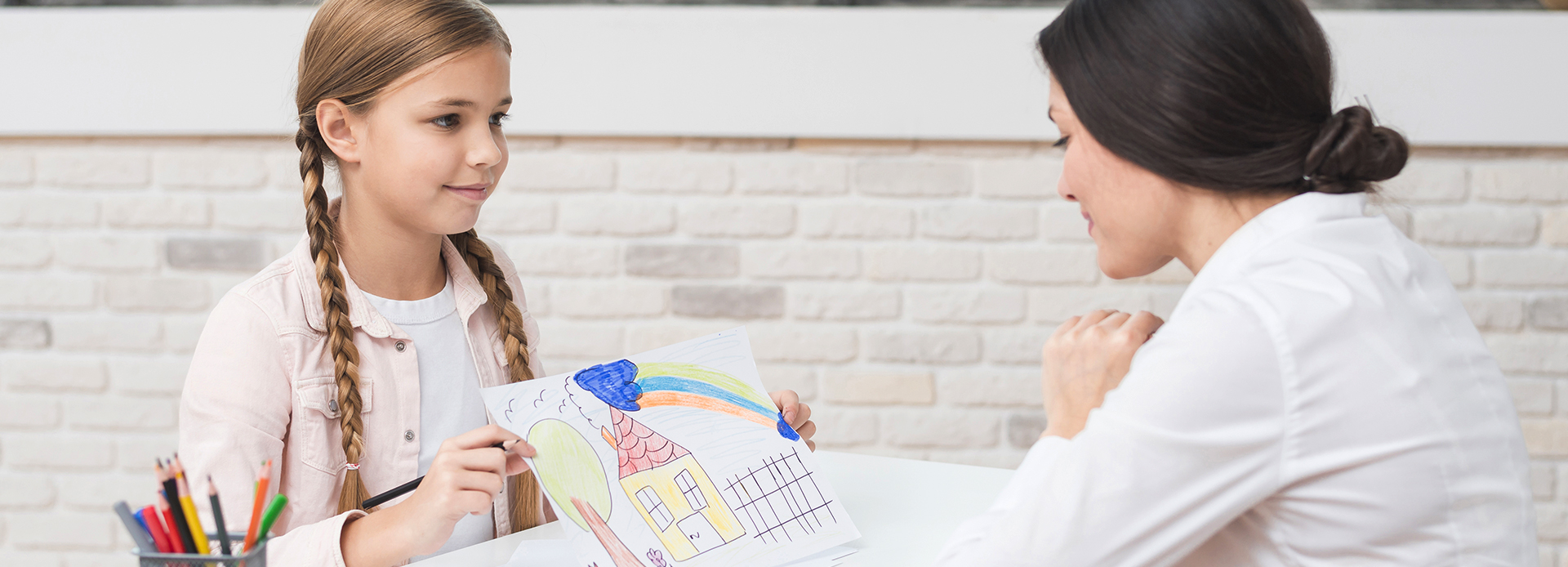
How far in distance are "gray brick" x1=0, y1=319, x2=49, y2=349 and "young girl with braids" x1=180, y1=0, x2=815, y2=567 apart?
1310mm

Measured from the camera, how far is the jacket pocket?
1.01 m

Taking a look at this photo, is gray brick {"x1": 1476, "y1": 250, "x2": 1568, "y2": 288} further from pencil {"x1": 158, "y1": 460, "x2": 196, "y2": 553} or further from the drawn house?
pencil {"x1": 158, "y1": 460, "x2": 196, "y2": 553}

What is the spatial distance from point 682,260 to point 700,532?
113cm

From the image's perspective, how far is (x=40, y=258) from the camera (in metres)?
2.01

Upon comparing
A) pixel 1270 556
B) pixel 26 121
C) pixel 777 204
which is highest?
pixel 26 121

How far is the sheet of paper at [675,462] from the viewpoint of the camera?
86 centimetres

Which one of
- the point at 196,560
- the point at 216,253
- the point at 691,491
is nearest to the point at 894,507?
the point at 691,491

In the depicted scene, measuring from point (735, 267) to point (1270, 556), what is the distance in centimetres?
137

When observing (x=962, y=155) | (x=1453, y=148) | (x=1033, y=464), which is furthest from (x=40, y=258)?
(x=1453, y=148)

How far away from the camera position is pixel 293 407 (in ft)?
3.30

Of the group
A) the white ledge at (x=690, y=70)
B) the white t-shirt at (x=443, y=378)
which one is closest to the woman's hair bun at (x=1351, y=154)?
the white t-shirt at (x=443, y=378)

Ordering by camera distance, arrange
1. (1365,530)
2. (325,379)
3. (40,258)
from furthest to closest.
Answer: (40,258) < (325,379) < (1365,530)

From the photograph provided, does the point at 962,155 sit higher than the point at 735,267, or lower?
higher

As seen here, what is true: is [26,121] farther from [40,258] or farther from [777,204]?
[777,204]
